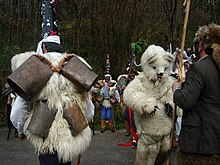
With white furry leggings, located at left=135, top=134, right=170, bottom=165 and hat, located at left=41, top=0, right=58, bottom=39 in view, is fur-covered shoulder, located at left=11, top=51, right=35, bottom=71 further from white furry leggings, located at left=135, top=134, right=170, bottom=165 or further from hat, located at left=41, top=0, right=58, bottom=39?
white furry leggings, located at left=135, top=134, right=170, bottom=165

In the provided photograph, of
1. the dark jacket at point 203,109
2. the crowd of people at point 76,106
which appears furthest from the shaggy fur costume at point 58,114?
the dark jacket at point 203,109

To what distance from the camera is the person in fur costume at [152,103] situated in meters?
4.53

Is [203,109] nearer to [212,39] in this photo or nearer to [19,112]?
[212,39]

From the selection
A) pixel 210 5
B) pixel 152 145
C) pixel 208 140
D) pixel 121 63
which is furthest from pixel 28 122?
pixel 210 5

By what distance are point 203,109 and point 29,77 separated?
61.5 inches

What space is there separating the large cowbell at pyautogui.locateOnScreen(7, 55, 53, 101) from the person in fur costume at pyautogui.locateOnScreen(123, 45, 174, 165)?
1856 mm

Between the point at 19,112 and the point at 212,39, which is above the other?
the point at 212,39

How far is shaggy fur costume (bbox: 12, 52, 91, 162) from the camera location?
9.66ft

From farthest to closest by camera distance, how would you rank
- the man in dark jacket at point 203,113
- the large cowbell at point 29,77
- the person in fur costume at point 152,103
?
the person in fur costume at point 152,103
the man in dark jacket at point 203,113
the large cowbell at point 29,77

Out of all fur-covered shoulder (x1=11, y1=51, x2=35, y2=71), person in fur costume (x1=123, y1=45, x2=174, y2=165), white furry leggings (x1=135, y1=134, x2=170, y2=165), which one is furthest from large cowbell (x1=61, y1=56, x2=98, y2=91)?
white furry leggings (x1=135, y1=134, x2=170, y2=165)

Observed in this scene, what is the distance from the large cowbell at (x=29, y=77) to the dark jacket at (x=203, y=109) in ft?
3.93

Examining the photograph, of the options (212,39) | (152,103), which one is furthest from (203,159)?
(152,103)

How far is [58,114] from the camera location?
117 inches

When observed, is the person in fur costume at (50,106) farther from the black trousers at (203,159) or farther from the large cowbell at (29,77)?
the black trousers at (203,159)
